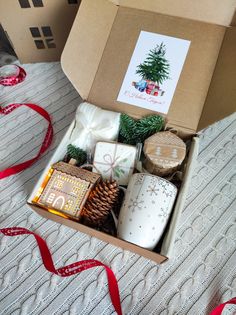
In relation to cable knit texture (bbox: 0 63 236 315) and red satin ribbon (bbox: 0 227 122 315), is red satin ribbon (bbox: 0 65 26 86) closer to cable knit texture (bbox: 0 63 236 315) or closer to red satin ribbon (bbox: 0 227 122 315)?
cable knit texture (bbox: 0 63 236 315)

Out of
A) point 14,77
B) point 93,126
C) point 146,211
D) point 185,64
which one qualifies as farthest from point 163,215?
point 14,77

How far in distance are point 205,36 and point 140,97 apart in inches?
8.2

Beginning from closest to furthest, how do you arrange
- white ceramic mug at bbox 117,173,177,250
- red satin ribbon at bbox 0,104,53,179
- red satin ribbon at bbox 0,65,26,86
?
white ceramic mug at bbox 117,173,177,250 < red satin ribbon at bbox 0,104,53,179 < red satin ribbon at bbox 0,65,26,86

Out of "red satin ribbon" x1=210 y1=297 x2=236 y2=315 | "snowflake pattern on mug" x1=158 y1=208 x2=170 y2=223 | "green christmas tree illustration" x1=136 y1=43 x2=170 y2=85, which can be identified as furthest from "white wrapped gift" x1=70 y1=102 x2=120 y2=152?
"red satin ribbon" x1=210 y1=297 x2=236 y2=315

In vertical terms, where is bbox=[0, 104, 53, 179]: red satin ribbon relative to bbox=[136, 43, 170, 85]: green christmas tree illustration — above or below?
below

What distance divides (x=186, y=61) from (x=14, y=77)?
53 cm

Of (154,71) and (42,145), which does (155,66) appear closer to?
(154,71)

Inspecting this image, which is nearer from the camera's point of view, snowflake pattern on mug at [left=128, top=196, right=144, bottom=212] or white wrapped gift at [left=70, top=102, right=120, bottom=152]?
snowflake pattern on mug at [left=128, top=196, right=144, bottom=212]

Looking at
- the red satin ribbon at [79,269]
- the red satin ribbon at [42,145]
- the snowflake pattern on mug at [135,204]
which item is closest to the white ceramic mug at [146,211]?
the snowflake pattern on mug at [135,204]

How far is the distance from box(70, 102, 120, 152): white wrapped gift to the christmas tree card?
0.07 meters

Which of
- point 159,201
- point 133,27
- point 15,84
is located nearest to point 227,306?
point 159,201

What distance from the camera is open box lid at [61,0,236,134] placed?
66 centimetres

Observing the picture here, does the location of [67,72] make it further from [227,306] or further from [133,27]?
[227,306]

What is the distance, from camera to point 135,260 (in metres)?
0.65
